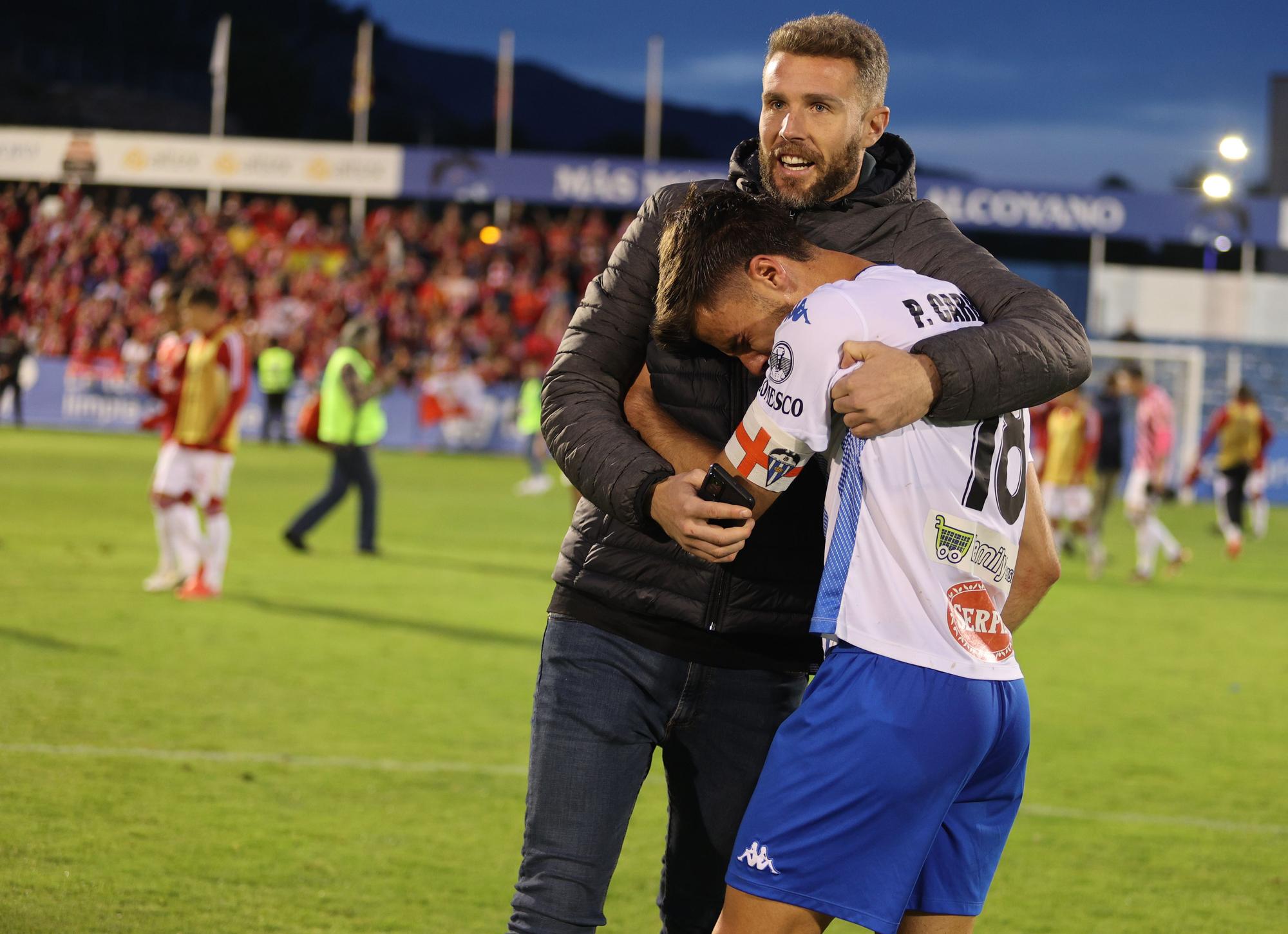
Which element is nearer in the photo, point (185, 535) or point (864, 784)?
point (864, 784)

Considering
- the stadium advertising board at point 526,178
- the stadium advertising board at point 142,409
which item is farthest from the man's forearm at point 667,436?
the stadium advertising board at point 526,178

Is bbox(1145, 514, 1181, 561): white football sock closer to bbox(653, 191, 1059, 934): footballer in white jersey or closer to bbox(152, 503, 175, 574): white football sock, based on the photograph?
bbox(152, 503, 175, 574): white football sock

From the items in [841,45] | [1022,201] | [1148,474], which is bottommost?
[1148,474]

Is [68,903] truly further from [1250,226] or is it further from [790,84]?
[1250,226]

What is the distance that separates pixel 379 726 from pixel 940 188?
94.4ft

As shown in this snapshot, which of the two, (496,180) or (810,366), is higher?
(496,180)

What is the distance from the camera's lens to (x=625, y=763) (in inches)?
118

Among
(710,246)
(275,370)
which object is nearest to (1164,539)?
(710,246)

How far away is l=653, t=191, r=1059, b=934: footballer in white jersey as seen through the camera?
2531 mm

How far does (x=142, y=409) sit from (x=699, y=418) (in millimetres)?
29609

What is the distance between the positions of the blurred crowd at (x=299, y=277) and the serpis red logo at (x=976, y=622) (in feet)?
92.8

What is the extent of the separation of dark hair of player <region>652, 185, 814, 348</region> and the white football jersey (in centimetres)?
16

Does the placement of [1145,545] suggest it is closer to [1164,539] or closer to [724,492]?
[1164,539]

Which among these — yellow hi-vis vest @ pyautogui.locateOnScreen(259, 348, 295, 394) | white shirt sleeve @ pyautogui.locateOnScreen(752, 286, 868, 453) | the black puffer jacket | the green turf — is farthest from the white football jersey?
yellow hi-vis vest @ pyautogui.locateOnScreen(259, 348, 295, 394)
